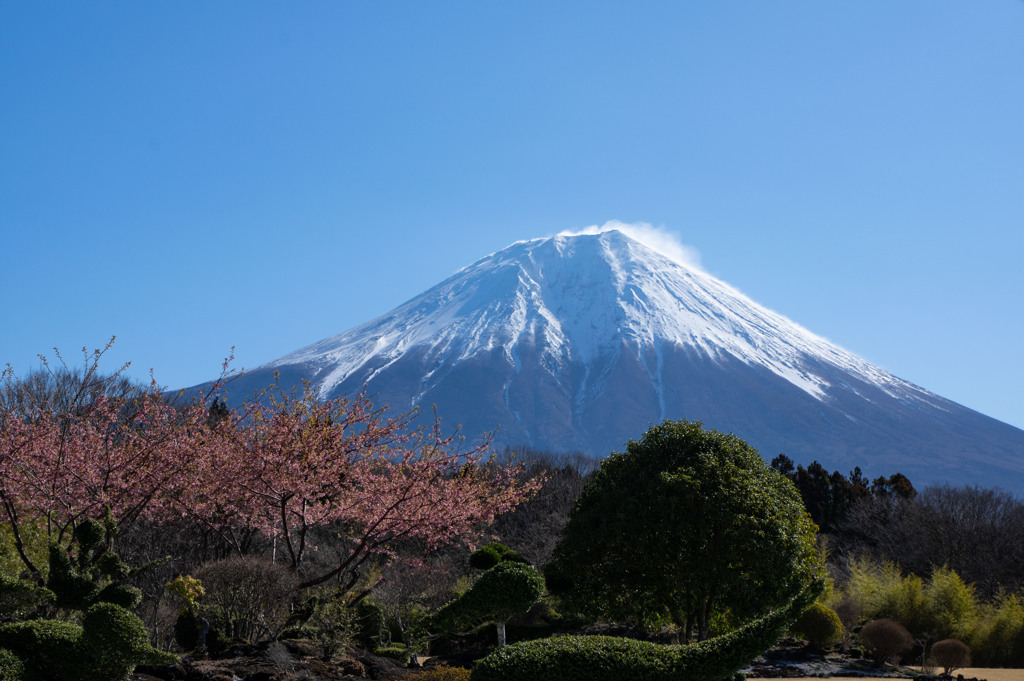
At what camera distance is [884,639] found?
1861 centimetres

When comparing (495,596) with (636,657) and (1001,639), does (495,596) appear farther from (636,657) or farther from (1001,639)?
(1001,639)

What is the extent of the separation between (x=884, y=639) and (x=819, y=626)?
1834 mm

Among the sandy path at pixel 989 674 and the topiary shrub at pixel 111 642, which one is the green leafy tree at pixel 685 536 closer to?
the sandy path at pixel 989 674

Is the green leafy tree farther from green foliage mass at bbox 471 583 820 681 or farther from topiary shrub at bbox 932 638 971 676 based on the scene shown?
green foliage mass at bbox 471 583 820 681

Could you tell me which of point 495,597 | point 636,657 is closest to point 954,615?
point 495,597

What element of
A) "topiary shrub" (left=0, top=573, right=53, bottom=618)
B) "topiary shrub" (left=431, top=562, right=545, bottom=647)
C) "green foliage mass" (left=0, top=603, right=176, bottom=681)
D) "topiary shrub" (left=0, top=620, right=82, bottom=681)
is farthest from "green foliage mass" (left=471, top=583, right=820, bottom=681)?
"topiary shrub" (left=0, top=573, right=53, bottom=618)

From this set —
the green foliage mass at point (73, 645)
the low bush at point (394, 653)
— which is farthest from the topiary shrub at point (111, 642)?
the low bush at point (394, 653)

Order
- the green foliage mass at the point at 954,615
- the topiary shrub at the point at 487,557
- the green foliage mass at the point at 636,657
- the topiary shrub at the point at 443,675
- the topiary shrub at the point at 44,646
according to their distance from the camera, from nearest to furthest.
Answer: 1. the topiary shrub at the point at 44,646
2. the green foliage mass at the point at 636,657
3. the topiary shrub at the point at 443,675
4. the topiary shrub at the point at 487,557
5. the green foliage mass at the point at 954,615

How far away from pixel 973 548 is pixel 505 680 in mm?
33372

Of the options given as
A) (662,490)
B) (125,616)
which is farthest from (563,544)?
(125,616)

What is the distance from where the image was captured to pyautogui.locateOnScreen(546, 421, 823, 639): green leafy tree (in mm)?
13891

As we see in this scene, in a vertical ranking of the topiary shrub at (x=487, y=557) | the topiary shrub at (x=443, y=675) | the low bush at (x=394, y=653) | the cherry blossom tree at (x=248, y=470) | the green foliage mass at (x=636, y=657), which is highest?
the cherry blossom tree at (x=248, y=470)

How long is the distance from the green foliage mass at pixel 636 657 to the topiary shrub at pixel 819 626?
1335cm

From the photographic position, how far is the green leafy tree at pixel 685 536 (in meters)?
13.9
